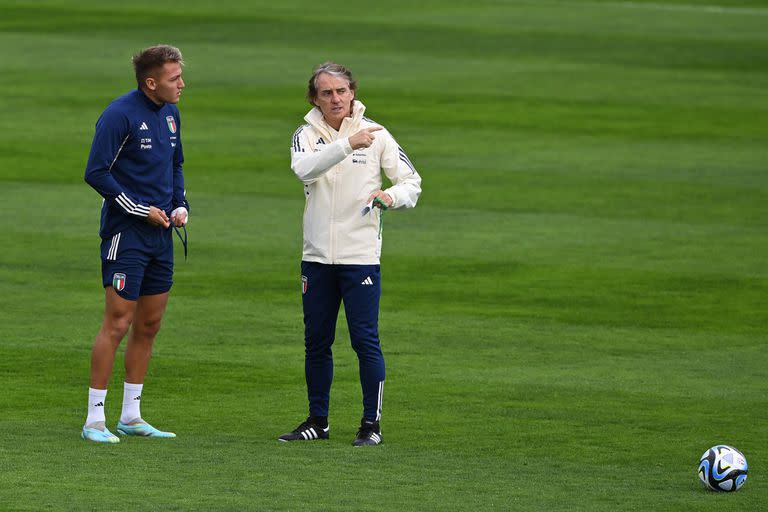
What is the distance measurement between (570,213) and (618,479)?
28.1 feet

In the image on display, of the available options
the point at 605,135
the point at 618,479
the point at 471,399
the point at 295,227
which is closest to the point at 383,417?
the point at 471,399

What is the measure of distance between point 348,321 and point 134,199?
1250 mm

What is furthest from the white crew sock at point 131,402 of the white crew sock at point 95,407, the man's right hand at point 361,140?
the man's right hand at point 361,140

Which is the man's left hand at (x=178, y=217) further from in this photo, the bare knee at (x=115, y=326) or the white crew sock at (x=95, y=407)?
the white crew sock at (x=95, y=407)

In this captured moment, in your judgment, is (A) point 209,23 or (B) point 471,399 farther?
(A) point 209,23

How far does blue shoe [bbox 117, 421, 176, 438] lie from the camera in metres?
8.76

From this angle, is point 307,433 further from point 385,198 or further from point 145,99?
point 145,99

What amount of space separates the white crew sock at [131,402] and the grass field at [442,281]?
9.5 inches

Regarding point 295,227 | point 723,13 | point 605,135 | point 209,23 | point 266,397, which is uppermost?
point 723,13

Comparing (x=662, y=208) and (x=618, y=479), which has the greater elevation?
(x=662, y=208)

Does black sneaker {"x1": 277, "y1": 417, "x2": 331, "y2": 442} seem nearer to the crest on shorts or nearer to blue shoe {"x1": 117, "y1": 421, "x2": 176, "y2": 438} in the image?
blue shoe {"x1": 117, "y1": 421, "x2": 176, "y2": 438}

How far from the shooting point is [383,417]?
936cm

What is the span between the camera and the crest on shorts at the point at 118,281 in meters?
8.48

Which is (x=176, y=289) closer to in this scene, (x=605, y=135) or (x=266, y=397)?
(x=266, y=397)
